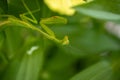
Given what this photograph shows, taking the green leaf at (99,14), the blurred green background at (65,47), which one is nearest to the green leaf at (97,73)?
the blurred green background at (65,47)

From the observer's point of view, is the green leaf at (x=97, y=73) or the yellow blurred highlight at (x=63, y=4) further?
the green leaf at (x=97, y=73)

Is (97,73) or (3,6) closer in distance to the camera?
(3,6)

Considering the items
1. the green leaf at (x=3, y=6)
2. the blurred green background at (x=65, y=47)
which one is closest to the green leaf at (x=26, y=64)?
the blurred green background at (x=65, y=47)

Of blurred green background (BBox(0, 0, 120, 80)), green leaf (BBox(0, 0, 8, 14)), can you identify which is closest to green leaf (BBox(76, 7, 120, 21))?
blurred green background (BBox(0, 0, 120, 80))

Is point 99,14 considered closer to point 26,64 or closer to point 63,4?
point 63,4

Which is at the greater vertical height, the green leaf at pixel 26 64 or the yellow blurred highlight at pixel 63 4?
the yellow blurred highlight at pixel 63 4

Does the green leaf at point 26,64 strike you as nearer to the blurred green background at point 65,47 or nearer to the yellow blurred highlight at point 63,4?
the blurred green background at point 65,47

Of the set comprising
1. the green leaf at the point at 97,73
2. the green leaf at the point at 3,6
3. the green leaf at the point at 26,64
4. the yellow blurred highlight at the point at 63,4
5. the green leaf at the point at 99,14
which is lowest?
the green leaf at the point at 97,73

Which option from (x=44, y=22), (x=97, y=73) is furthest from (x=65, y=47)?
(x=44, y=22)

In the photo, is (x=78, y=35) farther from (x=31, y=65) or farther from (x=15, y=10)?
(x=15, y=10)
